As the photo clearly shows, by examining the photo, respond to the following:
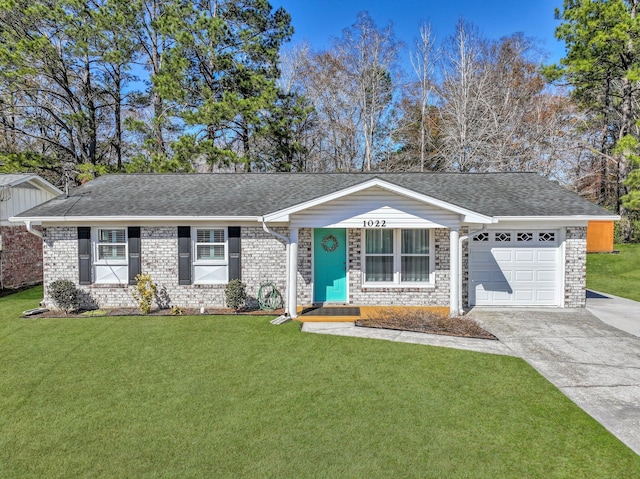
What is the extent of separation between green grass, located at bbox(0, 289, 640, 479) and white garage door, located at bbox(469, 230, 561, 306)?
4092mm

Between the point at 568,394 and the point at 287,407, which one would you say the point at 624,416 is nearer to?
Result: the point at 568,394

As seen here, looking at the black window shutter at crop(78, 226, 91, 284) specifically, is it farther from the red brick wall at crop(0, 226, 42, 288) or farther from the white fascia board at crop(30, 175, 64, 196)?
the white fascia board at crop(30, 175, 64, 196)

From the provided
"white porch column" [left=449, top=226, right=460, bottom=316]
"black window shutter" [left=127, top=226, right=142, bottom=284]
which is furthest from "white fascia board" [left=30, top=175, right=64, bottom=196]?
"white porch column" [left=449, top=226, right=460, bottom=316]

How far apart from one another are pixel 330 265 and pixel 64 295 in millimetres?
6970

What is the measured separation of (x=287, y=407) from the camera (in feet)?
15.3

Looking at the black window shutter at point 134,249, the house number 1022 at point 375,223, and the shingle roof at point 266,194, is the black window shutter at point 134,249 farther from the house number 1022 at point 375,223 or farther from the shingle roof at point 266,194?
the house number 1022 at point 375,223

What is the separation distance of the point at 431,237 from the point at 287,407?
21.9 ft

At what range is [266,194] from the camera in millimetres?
11289

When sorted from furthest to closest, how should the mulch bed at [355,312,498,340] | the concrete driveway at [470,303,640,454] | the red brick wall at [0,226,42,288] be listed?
the red brick wall at [0,226,42,288]
the mulch bed at [355,312,498,340]
the concrete driveway at [470,303,640,454]

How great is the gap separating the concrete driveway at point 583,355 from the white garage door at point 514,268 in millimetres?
478

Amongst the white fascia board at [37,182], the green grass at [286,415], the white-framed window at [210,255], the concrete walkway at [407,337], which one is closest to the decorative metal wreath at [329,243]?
the concrete walkway at [407,337]

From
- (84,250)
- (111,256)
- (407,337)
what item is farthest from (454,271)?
(84,250)

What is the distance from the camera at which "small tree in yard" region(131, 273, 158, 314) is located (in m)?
9.41

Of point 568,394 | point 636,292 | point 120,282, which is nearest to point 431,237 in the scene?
point 568,394
